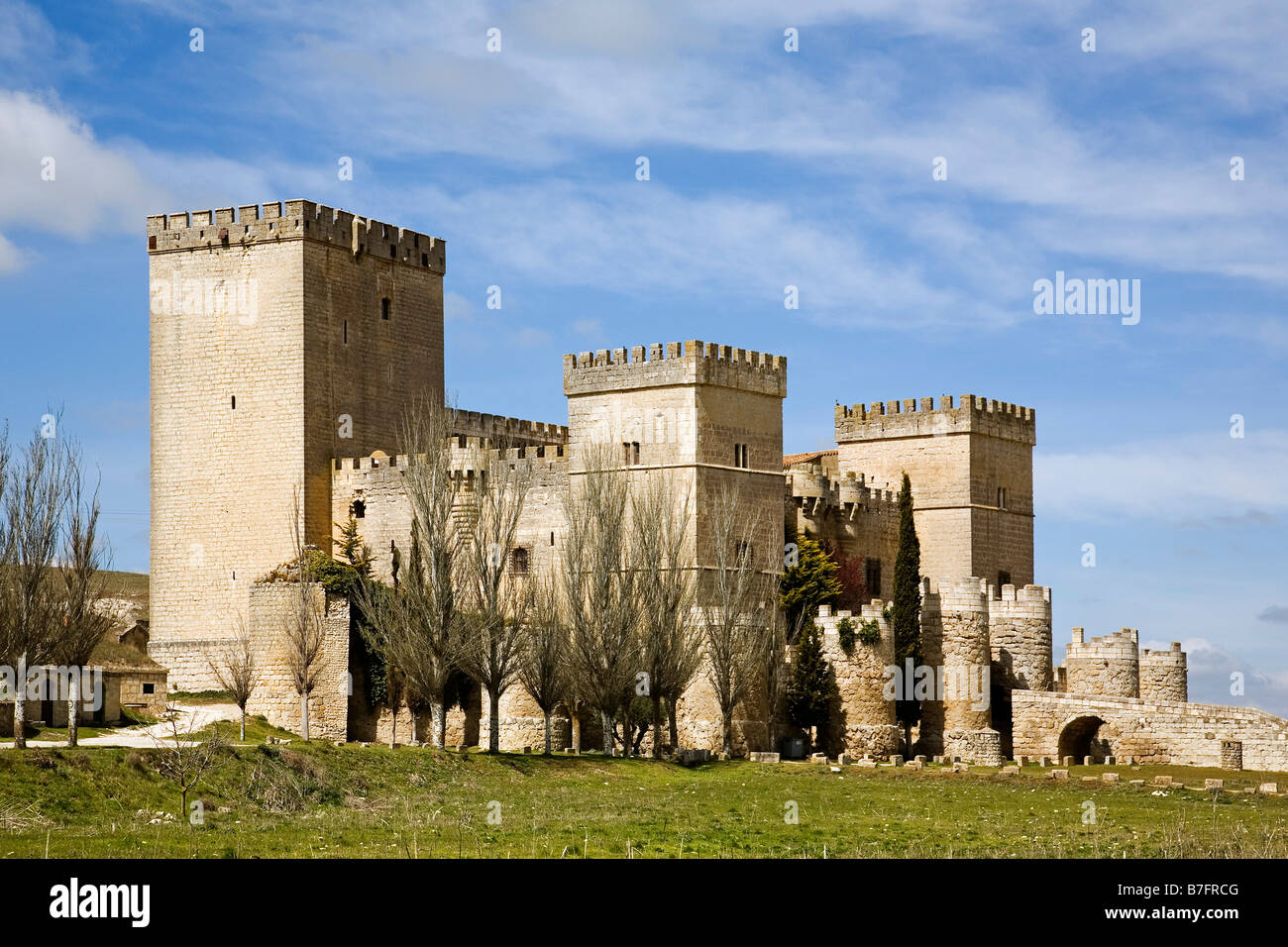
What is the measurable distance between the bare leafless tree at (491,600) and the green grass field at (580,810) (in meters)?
2.37

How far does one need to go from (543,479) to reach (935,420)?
10.7 meters

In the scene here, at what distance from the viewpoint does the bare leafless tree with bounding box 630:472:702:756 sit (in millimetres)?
37844

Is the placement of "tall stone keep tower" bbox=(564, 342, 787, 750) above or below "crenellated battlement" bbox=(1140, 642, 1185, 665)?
above

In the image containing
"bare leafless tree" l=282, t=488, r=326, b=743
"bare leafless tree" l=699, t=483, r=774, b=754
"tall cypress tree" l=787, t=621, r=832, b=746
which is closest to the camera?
"bare leafless tree" l=699, t=483, r=774, b=754

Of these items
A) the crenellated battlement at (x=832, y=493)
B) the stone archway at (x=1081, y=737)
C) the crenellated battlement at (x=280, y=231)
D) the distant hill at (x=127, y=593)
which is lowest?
the stone archway at (x=1081, y=737)

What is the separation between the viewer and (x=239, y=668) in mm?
39344

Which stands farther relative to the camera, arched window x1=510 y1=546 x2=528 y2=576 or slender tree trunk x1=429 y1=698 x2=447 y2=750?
arched window x1=510 y1=546 x2=528 y2=576

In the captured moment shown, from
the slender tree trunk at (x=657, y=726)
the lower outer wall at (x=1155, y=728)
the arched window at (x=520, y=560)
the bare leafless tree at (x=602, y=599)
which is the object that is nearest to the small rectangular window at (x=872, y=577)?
the lower outer wall at (x=1155, y=728)

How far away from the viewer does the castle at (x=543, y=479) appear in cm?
4059

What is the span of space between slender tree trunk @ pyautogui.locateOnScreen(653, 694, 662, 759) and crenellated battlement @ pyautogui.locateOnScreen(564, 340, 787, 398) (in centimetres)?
754

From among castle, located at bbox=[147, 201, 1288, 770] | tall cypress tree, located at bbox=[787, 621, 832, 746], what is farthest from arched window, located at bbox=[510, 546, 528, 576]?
tall cypress tree, located at bbox=[787, 621, 832, 746]

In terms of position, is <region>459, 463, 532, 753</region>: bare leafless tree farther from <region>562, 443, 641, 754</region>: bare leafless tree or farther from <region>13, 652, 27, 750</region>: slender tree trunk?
<region>13, 652, 27, 750</region>: slender tree trunk

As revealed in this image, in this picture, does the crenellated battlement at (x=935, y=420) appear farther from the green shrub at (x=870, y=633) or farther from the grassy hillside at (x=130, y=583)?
the grassy hillside at (x=130, y=583)
